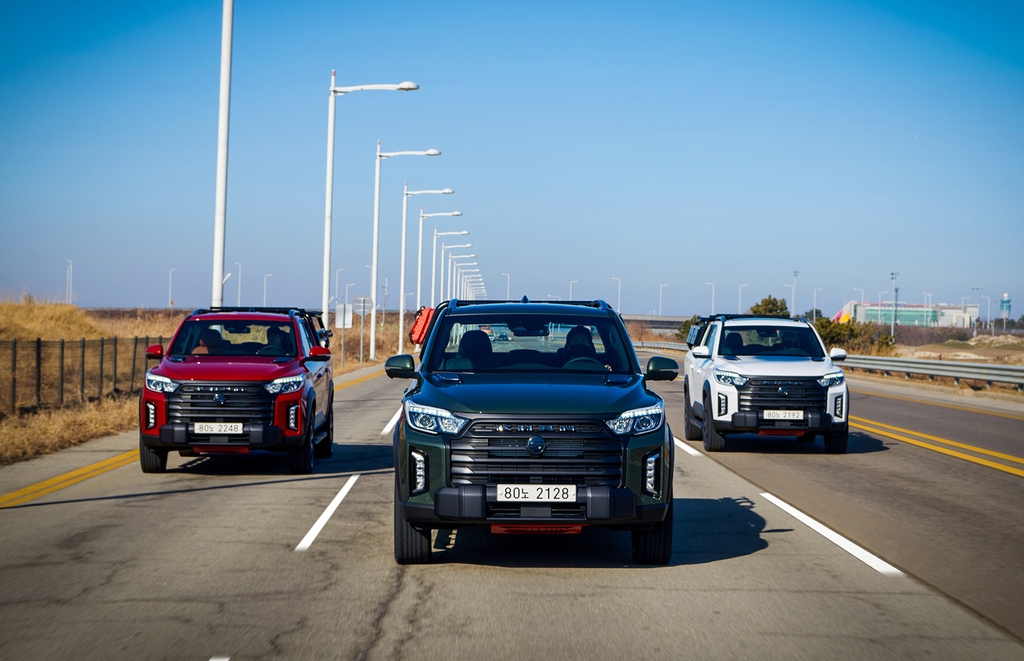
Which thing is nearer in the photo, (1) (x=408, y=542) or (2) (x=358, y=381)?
(1) (x=408, y=542)

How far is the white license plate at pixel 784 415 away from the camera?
46.5ft

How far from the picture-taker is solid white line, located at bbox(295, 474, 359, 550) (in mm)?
7863

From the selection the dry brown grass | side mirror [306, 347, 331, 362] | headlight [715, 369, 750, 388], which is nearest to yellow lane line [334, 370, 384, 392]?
the dry brown grass

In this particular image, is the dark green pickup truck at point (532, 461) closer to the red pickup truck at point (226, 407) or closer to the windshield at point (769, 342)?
the red pickup truck at point (226, 407)

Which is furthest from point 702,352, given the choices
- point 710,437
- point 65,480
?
point 65,480

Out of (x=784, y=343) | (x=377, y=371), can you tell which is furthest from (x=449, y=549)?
(x=377, y=371)

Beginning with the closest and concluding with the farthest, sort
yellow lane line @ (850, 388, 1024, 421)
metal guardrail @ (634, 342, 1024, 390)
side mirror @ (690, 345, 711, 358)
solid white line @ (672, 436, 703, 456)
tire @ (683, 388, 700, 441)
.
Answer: solid white line @ (672, 436, 703, 456), side mirror @ (690, 345, 711, 358), tire @ (683, 388, 700, 441), yellow lane line @ (850, 388, 1024, 421), metal guardrail @ (634, 342, 1024, 390)

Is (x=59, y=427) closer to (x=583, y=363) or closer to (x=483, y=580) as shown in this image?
(x=583, y=363)

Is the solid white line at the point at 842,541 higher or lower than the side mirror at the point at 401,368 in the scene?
lower

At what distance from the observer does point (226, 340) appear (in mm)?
13180

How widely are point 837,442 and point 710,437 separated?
184cm

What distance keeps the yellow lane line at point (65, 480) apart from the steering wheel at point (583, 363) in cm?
549

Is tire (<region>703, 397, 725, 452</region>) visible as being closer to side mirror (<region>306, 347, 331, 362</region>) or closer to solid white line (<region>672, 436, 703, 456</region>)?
solid white line (<region>672, 436, 703, 456</region>)

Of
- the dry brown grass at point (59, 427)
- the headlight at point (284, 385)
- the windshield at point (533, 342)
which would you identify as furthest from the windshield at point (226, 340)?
the windshield at point (533, 342)
